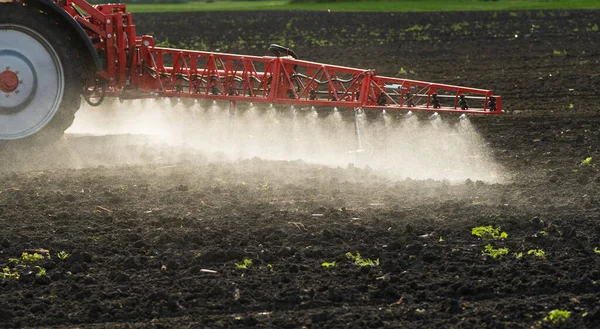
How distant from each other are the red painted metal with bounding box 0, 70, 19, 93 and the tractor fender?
845mm

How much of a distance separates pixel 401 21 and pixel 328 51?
9126 millimetres

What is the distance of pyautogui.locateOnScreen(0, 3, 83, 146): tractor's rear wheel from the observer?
11078 millimetres

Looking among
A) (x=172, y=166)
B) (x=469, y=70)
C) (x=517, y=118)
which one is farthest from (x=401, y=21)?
(x=172, y=166)

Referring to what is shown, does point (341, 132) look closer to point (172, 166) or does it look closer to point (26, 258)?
point (172, 166)

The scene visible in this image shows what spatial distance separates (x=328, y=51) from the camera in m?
24.0

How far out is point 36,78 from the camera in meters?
11.2

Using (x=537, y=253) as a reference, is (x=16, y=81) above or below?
above

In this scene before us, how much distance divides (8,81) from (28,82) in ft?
0.73

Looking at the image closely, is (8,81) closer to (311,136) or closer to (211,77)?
(211,77)

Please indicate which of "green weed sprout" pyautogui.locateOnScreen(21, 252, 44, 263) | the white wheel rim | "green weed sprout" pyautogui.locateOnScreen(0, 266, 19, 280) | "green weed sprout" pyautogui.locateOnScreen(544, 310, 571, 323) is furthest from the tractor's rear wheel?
"green weed sprout" pyautogui.locateOnScreen(544, 310, 571, 323)

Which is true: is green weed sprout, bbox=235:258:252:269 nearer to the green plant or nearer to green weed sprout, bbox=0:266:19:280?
green weed sprout, bbox=0:266:19:280

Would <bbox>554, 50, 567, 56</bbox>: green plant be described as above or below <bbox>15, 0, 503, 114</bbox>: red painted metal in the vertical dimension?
above

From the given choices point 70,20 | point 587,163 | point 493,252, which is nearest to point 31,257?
point 493,252

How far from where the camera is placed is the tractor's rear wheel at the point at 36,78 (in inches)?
436
